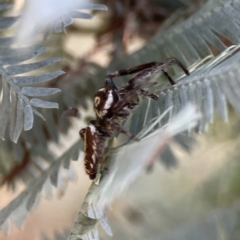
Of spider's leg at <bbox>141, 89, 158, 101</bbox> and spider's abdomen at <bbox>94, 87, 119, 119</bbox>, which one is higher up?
spider's abdomen at <bbox>94, 87, 119, 119</bbox>

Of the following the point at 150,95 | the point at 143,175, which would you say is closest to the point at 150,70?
the point at 150,95

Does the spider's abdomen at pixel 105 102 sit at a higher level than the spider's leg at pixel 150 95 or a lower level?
higher

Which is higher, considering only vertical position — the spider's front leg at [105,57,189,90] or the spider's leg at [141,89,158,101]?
the spider's front leg at [105,57,189,90]

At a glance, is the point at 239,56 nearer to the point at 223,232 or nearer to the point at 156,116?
the point at 156,116

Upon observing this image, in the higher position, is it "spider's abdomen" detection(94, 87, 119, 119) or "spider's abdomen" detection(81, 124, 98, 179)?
"spider's abdomen" detection(94, 87, 119, 119)
